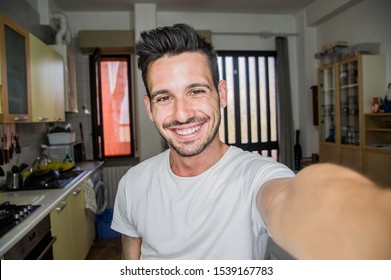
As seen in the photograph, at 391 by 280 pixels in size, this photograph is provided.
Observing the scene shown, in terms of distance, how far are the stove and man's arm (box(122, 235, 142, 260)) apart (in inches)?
13.1

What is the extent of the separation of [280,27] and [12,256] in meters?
0.80

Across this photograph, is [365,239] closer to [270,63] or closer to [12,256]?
[270,63]

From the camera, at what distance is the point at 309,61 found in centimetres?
60

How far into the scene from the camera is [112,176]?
2.10 ft

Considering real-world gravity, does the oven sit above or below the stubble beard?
below

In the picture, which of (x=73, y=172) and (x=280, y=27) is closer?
(x=280, y=27)

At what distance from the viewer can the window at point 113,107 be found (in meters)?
0.60

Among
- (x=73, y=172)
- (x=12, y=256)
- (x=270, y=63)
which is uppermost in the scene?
(x=270, y=63)

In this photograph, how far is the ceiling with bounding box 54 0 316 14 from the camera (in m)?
0.60

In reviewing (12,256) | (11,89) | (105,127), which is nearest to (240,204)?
(105,127)

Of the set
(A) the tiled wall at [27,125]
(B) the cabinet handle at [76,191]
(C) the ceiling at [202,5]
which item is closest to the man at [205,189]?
(C) the ceiling at [202,5]

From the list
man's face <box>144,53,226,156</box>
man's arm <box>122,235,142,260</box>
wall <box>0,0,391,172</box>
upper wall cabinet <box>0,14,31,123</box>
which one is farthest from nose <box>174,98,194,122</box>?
upper wall cabinet <box>0,14,31,123</box>

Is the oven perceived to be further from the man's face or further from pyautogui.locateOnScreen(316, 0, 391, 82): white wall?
pyautogui.locateOnScreen(316, 0, 391, 82): white wall

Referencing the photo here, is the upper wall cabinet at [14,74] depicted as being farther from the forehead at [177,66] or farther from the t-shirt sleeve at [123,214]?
the forehead at [177,66]
